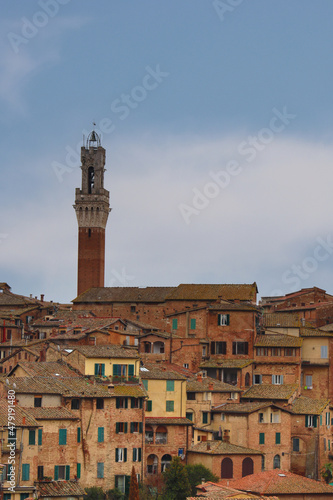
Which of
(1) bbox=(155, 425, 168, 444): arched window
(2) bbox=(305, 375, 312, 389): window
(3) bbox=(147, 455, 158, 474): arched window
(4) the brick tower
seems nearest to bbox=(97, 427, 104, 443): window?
(3) bbox=(147, 455, 158, 474): arched window

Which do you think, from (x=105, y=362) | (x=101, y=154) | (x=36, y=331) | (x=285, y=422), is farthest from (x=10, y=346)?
(x=101, y=154)

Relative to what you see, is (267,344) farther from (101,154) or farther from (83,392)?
(101,154)

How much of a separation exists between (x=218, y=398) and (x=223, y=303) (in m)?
15.8

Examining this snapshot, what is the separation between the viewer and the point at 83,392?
61.5 meters

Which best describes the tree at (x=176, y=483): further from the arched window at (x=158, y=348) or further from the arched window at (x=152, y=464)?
the arched window at (x=158, y=348)

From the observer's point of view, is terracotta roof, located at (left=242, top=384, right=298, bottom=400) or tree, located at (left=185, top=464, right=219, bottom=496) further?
terracotta roof, located at (left=242, top=384, right=298, bottom=400)

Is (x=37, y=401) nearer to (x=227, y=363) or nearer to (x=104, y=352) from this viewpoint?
(x=104, y=352)

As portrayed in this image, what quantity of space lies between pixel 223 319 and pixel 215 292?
9535 millimetres

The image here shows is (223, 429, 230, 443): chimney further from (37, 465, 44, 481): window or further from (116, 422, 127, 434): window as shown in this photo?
(37, 465, 44, 481): window

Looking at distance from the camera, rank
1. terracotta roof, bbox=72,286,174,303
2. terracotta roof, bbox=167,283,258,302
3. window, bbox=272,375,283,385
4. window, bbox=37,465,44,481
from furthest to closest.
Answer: terracotta roof, bbox=72,286,174,303
terracotta roof, bbox=167,283,258,302
window, bbox=272,375,283,385
window, bbox=37,465,44,481

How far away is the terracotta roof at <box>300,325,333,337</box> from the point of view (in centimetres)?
8044

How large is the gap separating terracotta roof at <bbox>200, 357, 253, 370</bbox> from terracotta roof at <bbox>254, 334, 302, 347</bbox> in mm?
1703

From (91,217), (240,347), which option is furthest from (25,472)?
(91,217)

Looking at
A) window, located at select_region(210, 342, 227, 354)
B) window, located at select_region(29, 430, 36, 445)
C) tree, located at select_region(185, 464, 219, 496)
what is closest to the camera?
window, located at select_region(29, 430, 36, 445)
